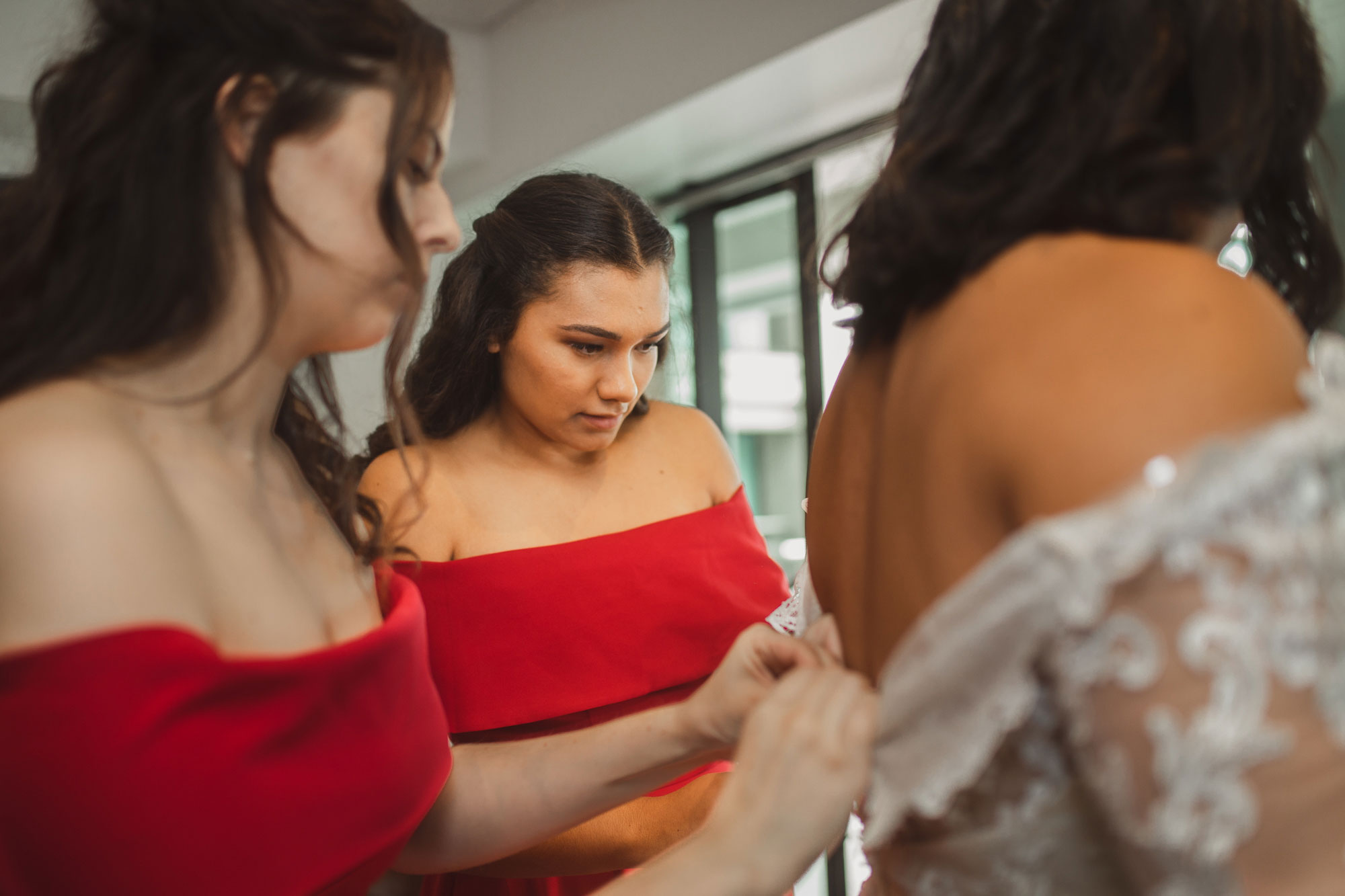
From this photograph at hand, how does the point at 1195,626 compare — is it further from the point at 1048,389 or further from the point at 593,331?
the point at 593,331

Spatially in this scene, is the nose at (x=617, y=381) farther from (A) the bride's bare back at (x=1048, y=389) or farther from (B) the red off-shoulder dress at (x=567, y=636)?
(A) the bride's bare back at (x=1048, y=389)

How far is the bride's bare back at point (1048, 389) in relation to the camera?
23.0 inches

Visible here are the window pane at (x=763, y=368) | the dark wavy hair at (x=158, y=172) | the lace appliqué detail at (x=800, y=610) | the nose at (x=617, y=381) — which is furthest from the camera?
the window pane at (x=763, y=368)

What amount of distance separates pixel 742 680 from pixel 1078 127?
0.57 metres

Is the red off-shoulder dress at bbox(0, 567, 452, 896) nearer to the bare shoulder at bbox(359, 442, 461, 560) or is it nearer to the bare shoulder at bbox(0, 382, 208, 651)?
the bare shoulder at bbox(0, 382, 208, 651)

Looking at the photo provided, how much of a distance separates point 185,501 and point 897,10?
75.6 inches

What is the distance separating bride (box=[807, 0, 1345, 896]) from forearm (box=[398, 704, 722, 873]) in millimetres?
329

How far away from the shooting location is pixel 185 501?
811mm

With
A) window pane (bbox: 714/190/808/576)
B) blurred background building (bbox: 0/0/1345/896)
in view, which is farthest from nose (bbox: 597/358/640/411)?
window pane (bbox: 714/190/808/576)

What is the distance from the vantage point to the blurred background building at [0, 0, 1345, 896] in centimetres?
254

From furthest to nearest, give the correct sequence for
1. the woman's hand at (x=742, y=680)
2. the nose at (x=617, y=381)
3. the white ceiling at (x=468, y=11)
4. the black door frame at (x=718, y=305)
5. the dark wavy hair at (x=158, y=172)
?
the white ceiling at (x=468, y=11)
the black door frame at (x=718, y=305)
the nose at (x=617, y=381)
the woman's hand at (x=742, y=680)
the dark wavy hair at (x=158, y=172)

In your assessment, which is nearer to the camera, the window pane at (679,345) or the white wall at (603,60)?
the window pane at (679,345)

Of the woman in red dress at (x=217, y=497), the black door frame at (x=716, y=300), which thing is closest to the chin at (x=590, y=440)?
the woman in red dress at (x=217, y=497)

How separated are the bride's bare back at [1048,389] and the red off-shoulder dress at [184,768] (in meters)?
0.45
